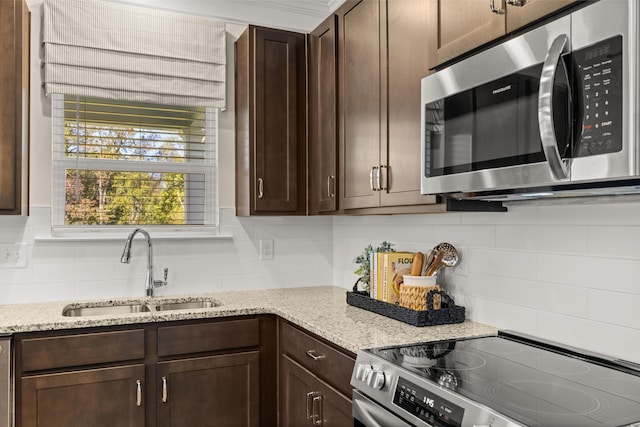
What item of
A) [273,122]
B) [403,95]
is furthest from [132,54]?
[403,95]

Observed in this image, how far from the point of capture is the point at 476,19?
159 cm

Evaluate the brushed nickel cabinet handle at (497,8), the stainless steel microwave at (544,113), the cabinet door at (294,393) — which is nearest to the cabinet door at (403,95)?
the stainless steel microwave at (544,113)

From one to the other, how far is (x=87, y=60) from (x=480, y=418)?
2.54 m

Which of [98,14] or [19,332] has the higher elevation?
[98,14]

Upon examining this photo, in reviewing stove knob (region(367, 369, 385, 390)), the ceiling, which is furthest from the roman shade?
stove knob (region(367, 369, 385, 390))

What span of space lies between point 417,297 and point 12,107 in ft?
6.41

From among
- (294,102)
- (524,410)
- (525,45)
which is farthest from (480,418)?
(294,102)

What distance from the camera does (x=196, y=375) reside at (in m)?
2.45

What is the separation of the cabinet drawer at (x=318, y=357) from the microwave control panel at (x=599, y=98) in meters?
1.03

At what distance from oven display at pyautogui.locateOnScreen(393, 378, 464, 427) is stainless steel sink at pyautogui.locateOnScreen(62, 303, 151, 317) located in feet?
5.81

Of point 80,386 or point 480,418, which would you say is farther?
point 80,386

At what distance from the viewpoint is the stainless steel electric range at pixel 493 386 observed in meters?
1.19

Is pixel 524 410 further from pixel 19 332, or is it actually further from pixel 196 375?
pixel 19 332

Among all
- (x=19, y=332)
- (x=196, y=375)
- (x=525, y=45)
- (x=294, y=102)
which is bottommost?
(x=196, y=375)
